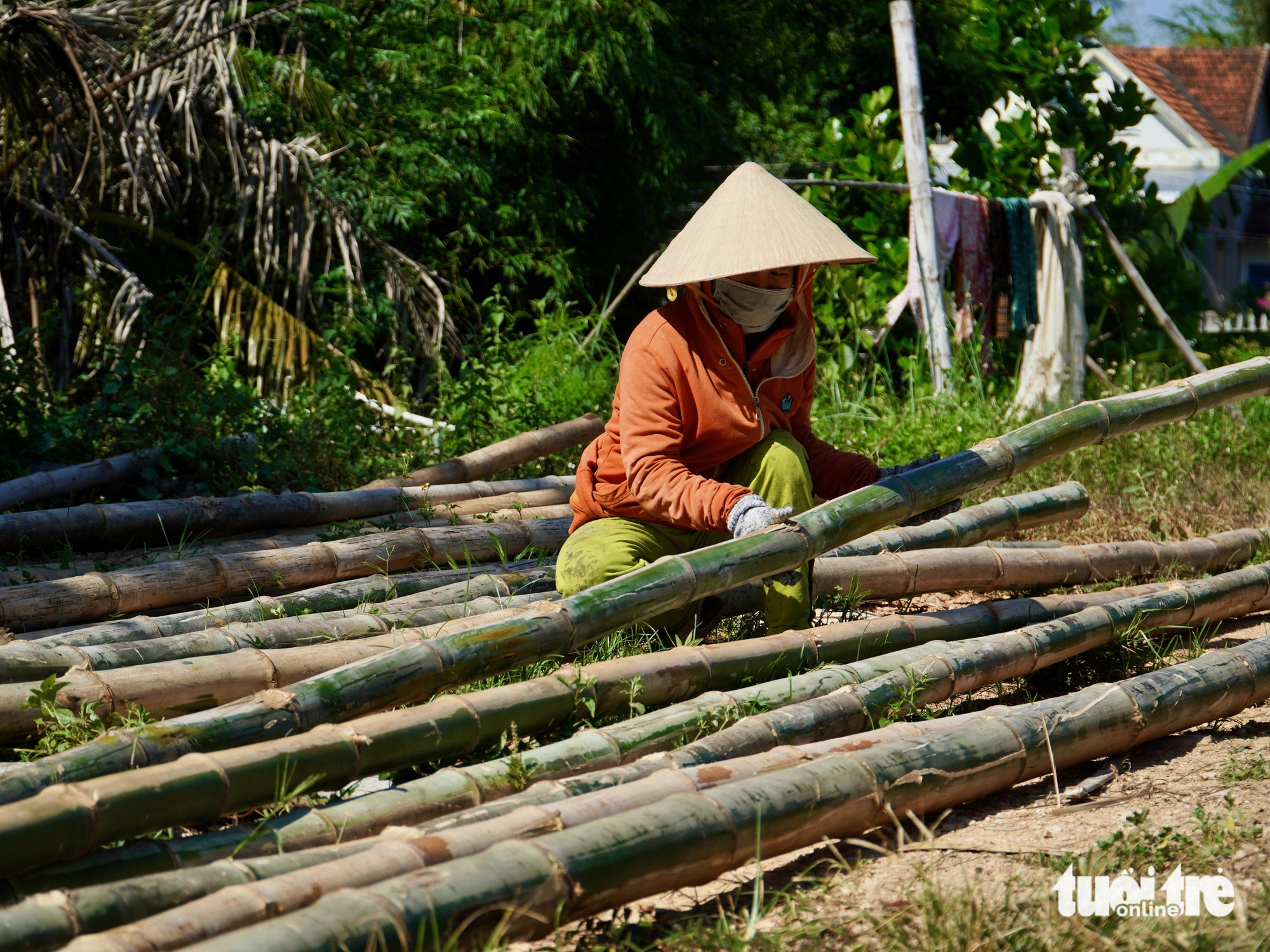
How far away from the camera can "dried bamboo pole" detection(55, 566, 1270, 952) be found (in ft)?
6.00

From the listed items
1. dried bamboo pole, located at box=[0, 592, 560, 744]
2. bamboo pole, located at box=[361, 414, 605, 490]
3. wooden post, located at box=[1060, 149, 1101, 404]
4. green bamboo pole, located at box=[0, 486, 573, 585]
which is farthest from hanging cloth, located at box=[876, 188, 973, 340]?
dried bamboo pole, located at box=[0, 592, 560, 744]

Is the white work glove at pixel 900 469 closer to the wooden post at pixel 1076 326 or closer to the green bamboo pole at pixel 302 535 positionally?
the green bamboo pole at pixel 302 535

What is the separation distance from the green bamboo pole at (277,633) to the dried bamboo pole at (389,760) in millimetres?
686

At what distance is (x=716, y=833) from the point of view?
6.97 ft

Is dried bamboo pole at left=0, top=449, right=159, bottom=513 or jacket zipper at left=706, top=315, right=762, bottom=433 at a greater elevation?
jacket zipper at left=706, top=315, right=762, bottom=433

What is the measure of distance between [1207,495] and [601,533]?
3532 millimetres

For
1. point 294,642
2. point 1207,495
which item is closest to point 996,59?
point 1207,495

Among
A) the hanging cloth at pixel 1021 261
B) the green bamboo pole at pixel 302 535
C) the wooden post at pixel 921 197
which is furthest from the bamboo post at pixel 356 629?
the hanging cloth at pixel 1021 261

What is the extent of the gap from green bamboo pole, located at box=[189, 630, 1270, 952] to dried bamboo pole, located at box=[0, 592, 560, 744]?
0.92 metres

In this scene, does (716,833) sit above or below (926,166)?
below

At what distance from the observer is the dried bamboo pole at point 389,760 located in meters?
2.01

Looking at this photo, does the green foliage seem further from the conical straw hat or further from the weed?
the weed

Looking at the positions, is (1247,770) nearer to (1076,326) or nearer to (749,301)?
(749,301)

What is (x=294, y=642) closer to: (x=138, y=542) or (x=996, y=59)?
(x=138, y=542)
